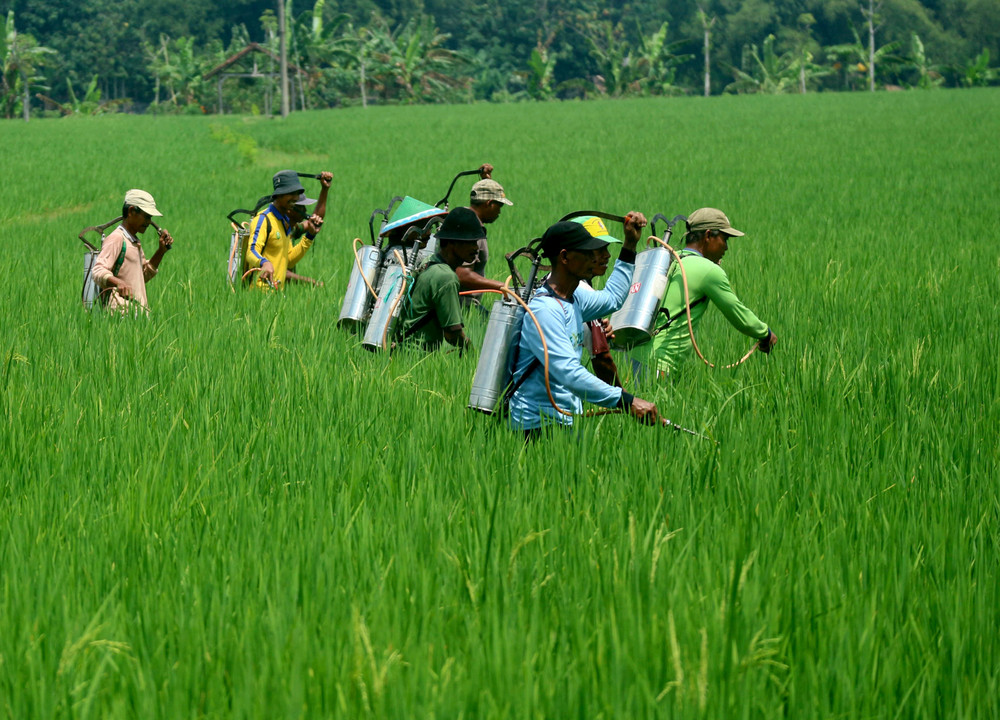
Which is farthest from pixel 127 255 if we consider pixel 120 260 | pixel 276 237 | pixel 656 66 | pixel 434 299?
pixel 656 66

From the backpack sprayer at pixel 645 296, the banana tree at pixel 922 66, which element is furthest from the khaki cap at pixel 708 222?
the banana tree at pixel 922 66

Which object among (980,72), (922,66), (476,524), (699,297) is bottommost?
(476,524)

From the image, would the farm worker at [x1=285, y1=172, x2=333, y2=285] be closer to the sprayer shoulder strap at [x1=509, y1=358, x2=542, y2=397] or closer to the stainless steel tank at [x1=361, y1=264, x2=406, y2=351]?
the stainless steel tank at [x1=361, y1=264, x2=406, y2=351]

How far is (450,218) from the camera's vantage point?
184 inches

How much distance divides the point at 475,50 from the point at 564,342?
6393cm

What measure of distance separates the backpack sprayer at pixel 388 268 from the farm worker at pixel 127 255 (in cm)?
106

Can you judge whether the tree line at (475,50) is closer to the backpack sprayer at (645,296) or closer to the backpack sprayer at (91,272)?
the backpack sprayer at (91,272)

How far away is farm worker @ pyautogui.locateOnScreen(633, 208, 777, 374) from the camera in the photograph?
4547 mm

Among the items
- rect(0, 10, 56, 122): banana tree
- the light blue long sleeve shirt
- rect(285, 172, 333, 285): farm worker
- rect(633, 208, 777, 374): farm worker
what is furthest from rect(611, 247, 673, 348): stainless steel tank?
rect(0, 10, 56, 122): banana tree

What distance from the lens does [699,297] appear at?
183 inches

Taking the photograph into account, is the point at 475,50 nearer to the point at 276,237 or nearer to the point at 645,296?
the point at 276,237

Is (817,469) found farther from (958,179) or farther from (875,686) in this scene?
(958,179)

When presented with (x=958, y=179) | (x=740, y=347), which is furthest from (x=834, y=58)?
(x=740, y=347)

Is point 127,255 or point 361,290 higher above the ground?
point 127,255
